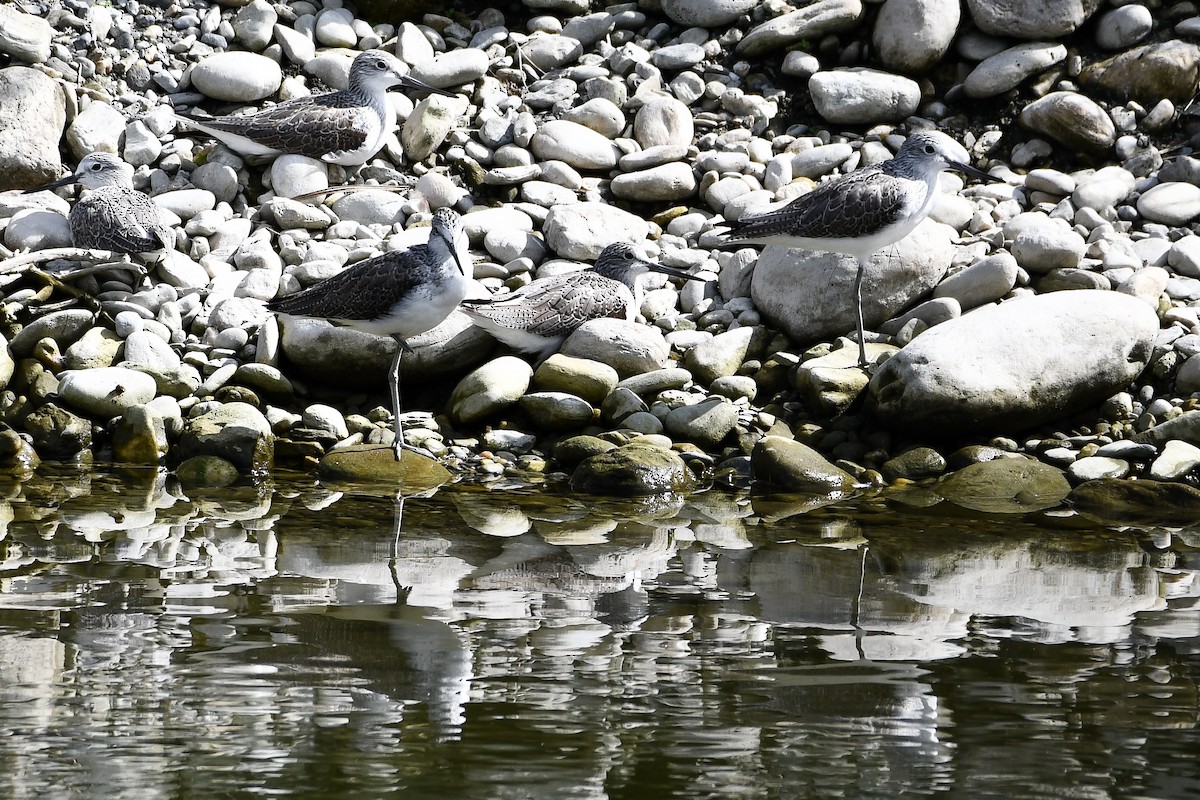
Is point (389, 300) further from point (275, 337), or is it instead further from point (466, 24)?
point (466, 24)

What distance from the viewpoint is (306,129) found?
10.7 m

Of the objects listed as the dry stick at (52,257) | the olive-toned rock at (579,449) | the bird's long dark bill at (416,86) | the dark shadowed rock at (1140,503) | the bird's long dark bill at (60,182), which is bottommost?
the dark shadowed rock at (1140,503)

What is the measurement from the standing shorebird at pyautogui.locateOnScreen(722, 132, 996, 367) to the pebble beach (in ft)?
1.81

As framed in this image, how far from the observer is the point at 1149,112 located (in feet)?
37.9

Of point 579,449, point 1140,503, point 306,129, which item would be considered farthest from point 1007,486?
point 306,129

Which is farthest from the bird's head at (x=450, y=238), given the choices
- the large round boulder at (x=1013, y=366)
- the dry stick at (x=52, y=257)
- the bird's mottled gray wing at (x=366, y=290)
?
the dry stick at (x=52, y=257)

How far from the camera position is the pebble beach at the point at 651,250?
8172 millimetres

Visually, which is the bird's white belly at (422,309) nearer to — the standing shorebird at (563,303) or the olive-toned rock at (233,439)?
the standing shorebird at (563,303)

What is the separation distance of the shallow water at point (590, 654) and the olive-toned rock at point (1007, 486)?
334mm

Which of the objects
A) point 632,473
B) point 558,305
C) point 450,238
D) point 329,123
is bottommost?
point 632,473

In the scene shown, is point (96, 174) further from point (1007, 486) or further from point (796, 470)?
point (1007, 486)

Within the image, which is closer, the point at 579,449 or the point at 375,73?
the point at 579,449

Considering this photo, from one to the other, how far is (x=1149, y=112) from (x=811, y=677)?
908 cm

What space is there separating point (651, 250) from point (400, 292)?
282cm
